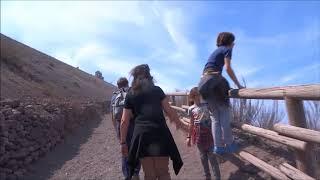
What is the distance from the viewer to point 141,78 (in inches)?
220

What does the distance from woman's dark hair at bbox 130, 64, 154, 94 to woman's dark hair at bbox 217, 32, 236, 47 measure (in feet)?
4.57

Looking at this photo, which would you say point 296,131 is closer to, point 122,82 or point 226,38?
point 226,38

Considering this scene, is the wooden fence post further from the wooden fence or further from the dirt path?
the dirt path

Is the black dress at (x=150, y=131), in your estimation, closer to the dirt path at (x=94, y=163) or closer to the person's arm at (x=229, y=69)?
the person's arm at (x=229, y=69)

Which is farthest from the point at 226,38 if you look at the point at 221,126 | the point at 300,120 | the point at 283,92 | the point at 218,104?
the point at 300,120

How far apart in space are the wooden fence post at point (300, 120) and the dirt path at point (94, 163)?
70.5 inches

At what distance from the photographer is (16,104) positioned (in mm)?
12141

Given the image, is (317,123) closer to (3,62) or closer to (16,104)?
(16,104)

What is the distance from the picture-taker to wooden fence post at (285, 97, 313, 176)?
5.22m

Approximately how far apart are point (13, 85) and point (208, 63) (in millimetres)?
18972

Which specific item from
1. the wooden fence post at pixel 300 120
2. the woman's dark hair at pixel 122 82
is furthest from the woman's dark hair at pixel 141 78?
the woman's dark hair at pixel 122 82

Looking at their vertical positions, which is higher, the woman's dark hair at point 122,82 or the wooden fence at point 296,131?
the woman's dark hair at point 122,82

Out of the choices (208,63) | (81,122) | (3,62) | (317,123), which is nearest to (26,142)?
(208,63)

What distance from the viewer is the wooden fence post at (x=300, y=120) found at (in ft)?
17.1
